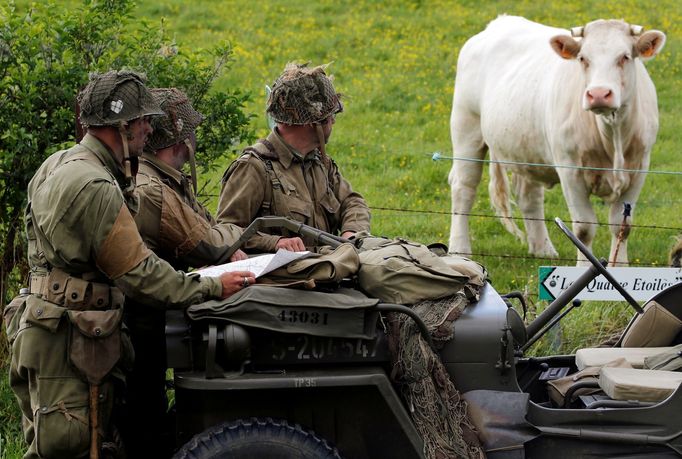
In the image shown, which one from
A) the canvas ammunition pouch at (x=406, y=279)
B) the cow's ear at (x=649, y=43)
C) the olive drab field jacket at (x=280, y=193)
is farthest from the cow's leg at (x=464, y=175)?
the canvas ammunition pouch at (x=406, y=279)

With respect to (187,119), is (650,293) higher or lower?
lower

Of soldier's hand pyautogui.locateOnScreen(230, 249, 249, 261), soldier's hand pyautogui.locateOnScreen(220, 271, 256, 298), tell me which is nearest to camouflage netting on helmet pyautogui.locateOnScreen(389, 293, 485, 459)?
soldier's hand pyautogui.locateOnScreen(220, 271, 256, 298)

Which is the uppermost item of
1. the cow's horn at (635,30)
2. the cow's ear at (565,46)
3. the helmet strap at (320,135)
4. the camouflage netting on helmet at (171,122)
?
the cow's horn at (635,30)

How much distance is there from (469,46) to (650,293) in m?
→ 6.31

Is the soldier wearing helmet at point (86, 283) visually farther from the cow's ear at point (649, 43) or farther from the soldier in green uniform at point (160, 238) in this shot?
the cow's ear at point (649, 43)

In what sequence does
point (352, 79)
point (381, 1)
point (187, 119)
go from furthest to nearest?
point (381, 1) < point (352, 79) < point (187, 119)

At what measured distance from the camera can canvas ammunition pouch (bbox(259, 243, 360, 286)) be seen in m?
4.62

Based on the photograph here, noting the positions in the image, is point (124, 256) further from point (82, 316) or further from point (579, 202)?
point (579, 202)

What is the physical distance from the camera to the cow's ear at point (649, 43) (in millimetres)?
9359

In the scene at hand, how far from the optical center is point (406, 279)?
15.5 feet

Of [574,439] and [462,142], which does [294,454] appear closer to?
[574,439]

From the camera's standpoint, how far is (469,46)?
40.0ft

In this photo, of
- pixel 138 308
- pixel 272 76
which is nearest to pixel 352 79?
pixel 272 76

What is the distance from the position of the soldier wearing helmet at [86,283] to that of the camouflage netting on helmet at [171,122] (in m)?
0.48
